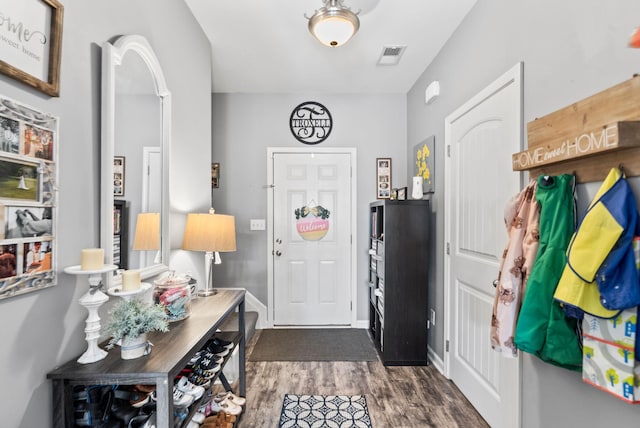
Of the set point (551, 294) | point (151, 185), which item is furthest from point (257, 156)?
point (551, 294)

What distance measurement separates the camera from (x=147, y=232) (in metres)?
1.64

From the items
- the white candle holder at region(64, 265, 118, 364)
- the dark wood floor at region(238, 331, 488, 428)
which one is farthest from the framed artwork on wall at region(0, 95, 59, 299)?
the dark wood floor at region(238, 331, 488, 428)

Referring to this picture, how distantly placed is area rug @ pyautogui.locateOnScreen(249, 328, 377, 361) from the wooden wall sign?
7.17 feet

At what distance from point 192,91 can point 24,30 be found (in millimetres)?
1319

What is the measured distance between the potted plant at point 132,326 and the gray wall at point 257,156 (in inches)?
92.9

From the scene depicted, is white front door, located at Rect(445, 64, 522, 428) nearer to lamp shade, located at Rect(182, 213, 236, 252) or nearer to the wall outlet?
lamp shade, located at Rect(182, 213, 236, 252)

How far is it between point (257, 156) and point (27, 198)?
2.68 meters

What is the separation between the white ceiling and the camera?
2.11m

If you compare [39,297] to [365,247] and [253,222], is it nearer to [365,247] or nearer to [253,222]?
[253,222]

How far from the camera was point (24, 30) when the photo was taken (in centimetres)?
96

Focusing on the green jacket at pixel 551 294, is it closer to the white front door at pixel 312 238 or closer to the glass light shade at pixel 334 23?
the glass light shade at pixel 334 23

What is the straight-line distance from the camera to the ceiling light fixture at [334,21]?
5.57 ft

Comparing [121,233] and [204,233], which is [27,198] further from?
[204,233]

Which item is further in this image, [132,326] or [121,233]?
[121,233]
